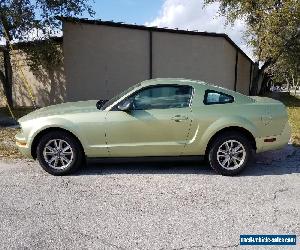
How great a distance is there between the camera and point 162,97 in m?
5.43

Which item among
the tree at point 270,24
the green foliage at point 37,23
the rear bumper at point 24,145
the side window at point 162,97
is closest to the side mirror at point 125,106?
the side window at point 162,97

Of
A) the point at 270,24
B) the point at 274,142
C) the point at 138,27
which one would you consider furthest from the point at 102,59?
the point at 274,142

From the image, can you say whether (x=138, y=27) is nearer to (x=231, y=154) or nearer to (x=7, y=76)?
(x=7, y=76)

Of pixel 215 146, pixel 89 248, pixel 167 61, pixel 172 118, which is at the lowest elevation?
pixel 89 248

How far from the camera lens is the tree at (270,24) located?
57.2 ft

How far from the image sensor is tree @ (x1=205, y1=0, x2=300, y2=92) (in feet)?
57.2

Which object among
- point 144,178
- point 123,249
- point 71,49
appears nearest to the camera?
point 123,249

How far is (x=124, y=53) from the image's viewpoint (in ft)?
51.4

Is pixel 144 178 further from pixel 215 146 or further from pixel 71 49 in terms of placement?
pixel 71 49

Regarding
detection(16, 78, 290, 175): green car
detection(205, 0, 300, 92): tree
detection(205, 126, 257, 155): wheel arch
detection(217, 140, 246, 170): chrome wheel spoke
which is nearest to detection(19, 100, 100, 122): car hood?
detection(16, 78, 290, 175): green car

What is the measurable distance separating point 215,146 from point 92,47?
1097 cm

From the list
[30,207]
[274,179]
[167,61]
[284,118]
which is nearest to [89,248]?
[30,207]

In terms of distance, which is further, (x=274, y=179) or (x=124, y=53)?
(x=124, y=53)

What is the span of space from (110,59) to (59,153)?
34.8ft
